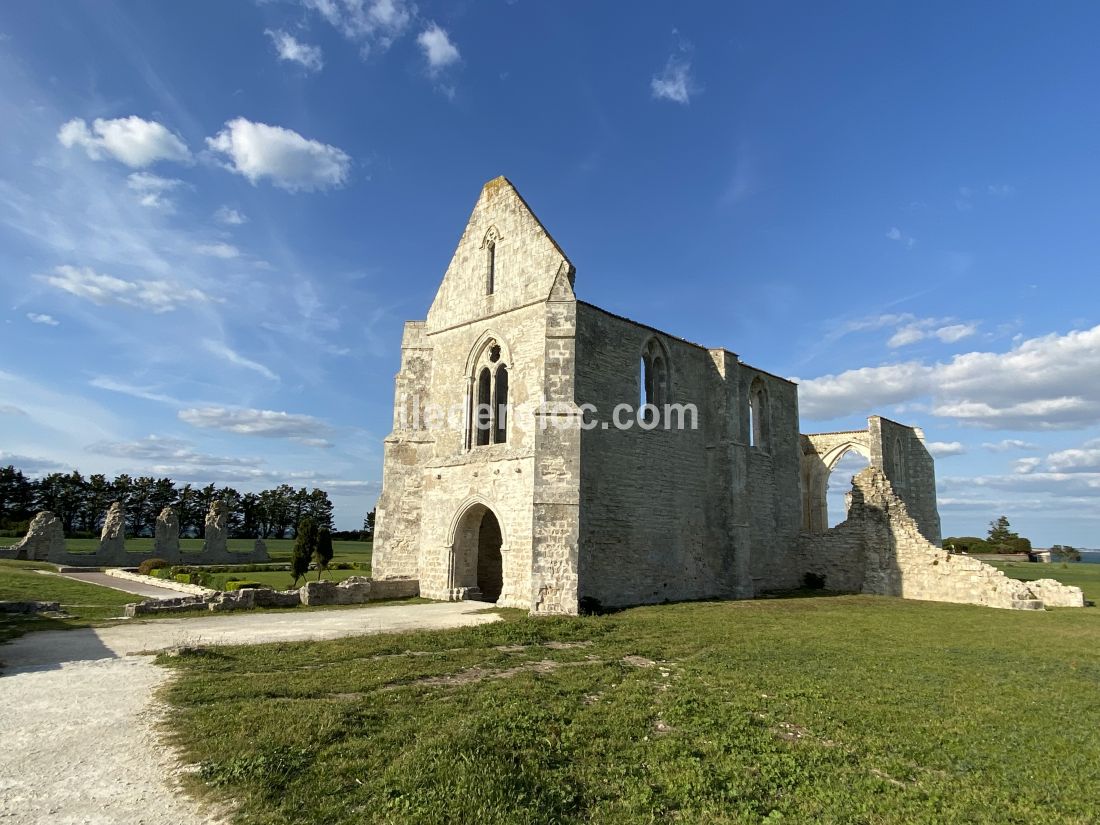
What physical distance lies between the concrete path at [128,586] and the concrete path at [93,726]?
27.5 feet

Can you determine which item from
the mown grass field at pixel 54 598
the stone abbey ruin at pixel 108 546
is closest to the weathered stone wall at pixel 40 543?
the stone abbey ruin at pixel 108 546

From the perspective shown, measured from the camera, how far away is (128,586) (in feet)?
74.4

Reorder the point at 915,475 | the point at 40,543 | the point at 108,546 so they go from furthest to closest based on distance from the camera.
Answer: the point at 108,546 < the point at 40,543 < the point at 915,475

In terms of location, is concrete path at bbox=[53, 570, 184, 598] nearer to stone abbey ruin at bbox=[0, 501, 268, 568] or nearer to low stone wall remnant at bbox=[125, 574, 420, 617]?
low stone wall remnant at bbox=[125, 574, 420, 617]

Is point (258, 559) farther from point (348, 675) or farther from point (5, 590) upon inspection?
point (348, 675)

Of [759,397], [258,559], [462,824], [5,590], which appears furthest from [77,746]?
[258,559]

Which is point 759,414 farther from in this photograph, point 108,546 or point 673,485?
point 108,546

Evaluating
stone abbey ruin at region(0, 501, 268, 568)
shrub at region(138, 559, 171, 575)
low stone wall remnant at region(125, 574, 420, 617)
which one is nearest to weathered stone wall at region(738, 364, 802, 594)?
low stone wall remnant at region(125, 574, 420, 617)

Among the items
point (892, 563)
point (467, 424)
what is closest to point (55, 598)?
point (467, 424)

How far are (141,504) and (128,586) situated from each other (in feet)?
157

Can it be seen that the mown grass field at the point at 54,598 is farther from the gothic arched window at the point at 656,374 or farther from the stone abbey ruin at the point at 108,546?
the gothic arched window at the point at 656,374

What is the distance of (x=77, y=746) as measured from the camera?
546 cm

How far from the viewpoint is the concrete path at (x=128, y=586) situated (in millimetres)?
19853

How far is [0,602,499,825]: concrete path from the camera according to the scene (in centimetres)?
434
